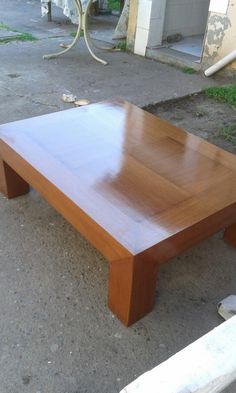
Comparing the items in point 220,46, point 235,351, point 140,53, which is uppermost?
point 235,351

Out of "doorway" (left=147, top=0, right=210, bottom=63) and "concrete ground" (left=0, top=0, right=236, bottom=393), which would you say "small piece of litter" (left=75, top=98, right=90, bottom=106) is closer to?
"concrete ground" (left=0, top=0, right=236, bottom=393)

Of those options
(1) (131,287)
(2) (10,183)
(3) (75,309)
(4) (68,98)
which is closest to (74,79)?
(4) (68,98)

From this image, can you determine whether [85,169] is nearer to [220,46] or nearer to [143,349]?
[143,349]

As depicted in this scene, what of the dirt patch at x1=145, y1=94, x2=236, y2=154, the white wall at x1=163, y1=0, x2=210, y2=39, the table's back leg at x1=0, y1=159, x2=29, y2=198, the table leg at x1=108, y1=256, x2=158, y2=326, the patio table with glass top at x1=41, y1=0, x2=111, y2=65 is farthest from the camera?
the white wall at x1=163, y1=0, x2=210, y2=39

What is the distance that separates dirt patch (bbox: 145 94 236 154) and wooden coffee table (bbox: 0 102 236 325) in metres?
1.03

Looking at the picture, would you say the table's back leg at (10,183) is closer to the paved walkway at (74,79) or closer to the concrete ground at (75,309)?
the concrete ground at (75,309)

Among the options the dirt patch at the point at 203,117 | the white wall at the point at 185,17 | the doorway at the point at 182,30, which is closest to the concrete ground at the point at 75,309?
the dirt patch at the point at 203,117

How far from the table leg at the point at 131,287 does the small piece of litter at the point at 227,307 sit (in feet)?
0.93

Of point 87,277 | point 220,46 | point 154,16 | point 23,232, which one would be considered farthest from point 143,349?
point 154,16

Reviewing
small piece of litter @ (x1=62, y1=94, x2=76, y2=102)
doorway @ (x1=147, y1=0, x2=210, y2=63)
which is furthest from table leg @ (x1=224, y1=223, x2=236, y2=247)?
doorway @ (x1=147, y1=0, x2=210, y2=63)

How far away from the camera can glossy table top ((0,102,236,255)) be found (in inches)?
56.6

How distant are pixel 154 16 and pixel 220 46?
0.95 metres

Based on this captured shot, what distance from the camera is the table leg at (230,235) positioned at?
6.40ft

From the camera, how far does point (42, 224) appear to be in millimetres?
2053
